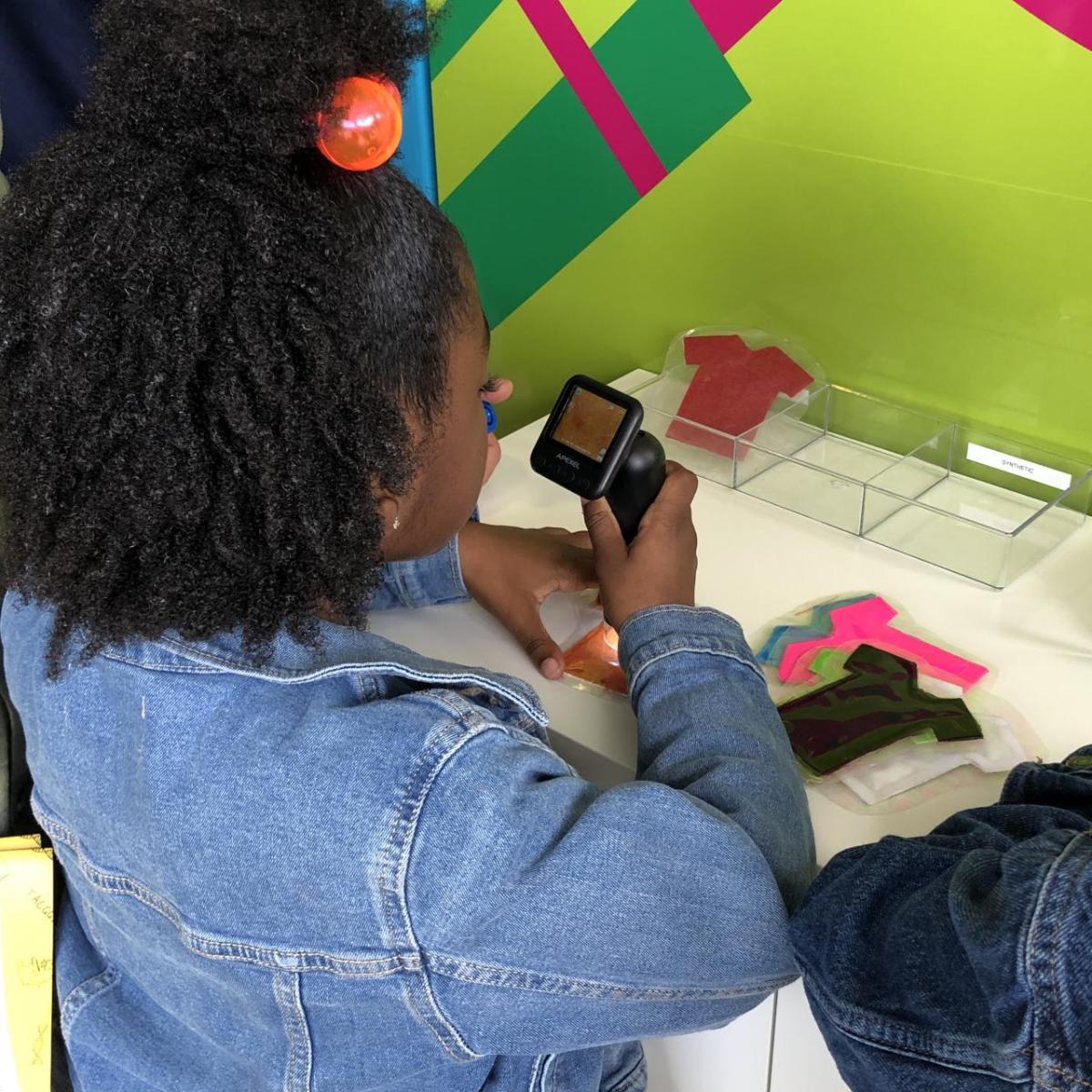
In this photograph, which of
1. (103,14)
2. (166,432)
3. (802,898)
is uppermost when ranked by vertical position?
(103,14)

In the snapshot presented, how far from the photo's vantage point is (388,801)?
2.06 feet

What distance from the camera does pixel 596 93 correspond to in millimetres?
1404

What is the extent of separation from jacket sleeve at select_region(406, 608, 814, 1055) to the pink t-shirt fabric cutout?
0.78ft

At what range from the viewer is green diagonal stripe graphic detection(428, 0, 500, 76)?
1479mm

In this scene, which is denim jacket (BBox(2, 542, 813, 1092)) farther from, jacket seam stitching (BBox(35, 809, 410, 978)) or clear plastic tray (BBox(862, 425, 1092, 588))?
clear plastic tray (BBox(862, 425, 1092, 588))

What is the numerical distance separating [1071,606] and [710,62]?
25.8 inches

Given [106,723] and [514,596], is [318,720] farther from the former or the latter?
[514,596]

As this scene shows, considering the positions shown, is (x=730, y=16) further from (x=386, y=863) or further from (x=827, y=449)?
(x=386, y=863)

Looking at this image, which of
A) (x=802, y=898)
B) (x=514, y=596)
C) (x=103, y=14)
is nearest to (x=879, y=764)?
(x=802, y=898)

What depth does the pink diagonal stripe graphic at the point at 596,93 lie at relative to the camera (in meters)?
1.39

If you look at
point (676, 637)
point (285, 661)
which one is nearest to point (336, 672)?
point (285, 661)

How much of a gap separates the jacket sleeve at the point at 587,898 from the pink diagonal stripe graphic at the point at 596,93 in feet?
2.81

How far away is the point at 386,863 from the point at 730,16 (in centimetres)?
96

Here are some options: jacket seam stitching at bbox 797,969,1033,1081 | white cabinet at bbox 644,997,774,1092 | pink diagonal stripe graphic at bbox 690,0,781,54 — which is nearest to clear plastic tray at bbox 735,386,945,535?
pink diagonal stripe graphic at bbox 690,0,781,54
